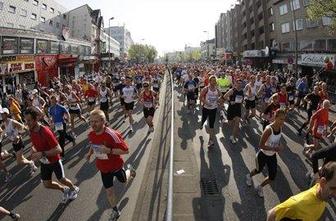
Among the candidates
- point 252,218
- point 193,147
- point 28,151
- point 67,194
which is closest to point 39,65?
point 28,151

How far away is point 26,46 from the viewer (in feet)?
108

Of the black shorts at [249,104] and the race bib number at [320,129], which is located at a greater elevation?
the black shorts at [249,104]

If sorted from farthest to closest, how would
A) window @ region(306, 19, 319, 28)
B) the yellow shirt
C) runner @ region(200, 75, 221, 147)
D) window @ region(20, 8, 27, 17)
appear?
window @ region(306, 19, 319, 28), window @ region(20, 8, 27, 17), runner @ region(200, 75, 221, 147), the yellow shirt

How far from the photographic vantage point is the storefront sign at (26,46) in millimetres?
31906

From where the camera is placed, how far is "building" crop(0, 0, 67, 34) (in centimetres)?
3703

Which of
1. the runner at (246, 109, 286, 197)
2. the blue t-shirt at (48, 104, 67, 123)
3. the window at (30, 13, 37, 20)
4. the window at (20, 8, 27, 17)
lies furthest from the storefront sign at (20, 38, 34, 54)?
the runner at (246, 109, 286, 197)

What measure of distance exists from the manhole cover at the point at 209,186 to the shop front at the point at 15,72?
21.6 meters

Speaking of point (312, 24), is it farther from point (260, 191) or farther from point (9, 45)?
point (260, 191)

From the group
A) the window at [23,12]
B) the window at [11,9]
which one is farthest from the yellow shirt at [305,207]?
the window at [23,12]

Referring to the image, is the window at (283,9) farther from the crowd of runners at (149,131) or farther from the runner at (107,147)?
the runner at (107,147)

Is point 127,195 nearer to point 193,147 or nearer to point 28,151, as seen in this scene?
point 193,147

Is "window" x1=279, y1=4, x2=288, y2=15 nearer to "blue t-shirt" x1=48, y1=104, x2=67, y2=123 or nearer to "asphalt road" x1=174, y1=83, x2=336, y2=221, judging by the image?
"asphalt road" x1=174, y1=83, x2=336, y2=221

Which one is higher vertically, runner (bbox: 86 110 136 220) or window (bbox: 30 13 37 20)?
window (bbox: 30 13 37 20)

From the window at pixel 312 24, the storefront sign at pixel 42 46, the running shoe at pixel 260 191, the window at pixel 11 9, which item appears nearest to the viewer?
the running shoe at pixel 260 191
